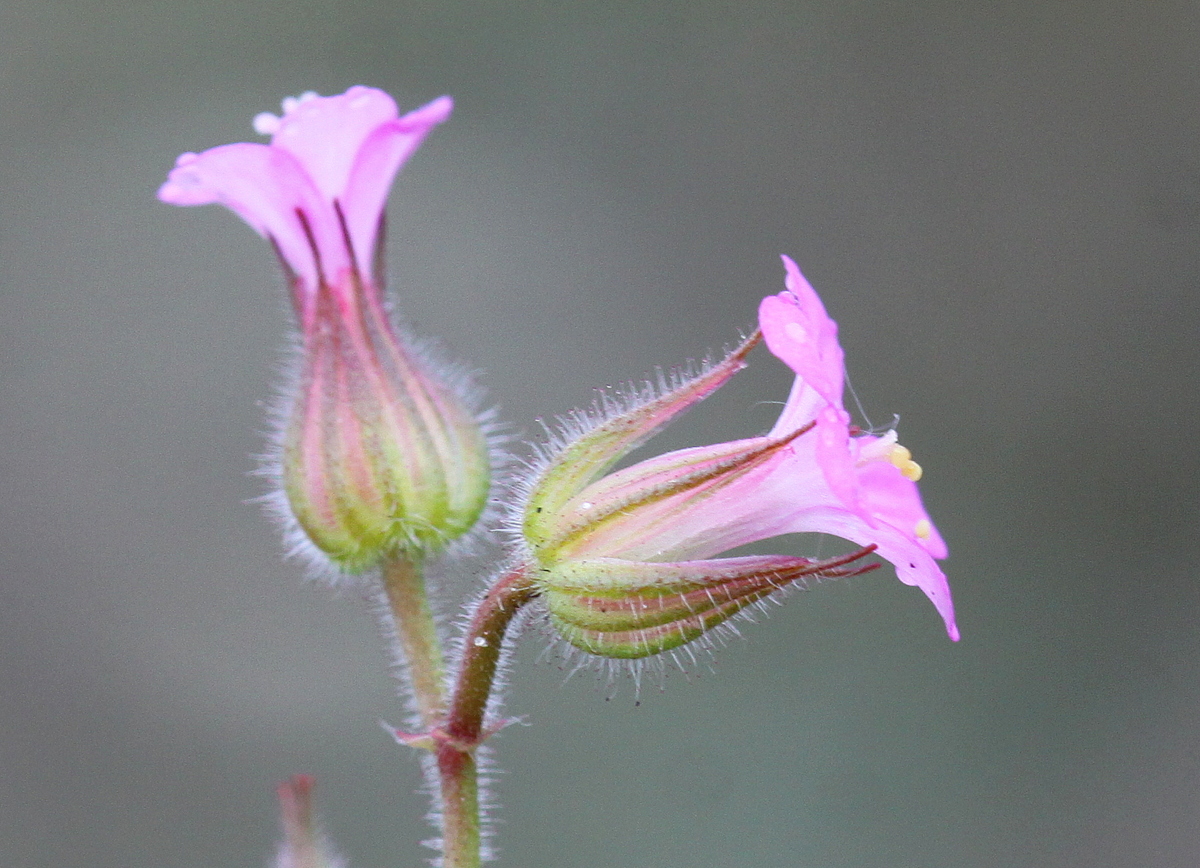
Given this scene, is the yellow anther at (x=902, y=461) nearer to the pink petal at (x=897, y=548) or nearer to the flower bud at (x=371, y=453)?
the pink petal at (x=897, y=548)

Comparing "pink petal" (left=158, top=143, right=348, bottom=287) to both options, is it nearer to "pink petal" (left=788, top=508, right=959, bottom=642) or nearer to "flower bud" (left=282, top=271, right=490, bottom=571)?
"flower bud" (left=282, top=271, right=490, bottom=571)

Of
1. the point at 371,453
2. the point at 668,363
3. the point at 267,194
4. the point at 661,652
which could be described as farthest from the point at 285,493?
the point at 668,363

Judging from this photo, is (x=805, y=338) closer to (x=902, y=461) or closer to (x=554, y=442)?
(x=902, y=461)

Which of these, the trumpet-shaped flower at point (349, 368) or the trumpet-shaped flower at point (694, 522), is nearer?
the trumpet-shaped flower at point (694, 522)

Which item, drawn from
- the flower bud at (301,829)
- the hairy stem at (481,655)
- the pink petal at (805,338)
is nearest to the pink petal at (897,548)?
the pink petal at (805,338)

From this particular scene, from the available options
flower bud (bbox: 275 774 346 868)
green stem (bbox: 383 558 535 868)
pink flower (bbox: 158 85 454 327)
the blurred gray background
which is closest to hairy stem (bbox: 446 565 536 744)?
green stem (bbox: 383 558 535 868)

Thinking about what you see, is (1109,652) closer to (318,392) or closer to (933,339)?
(933,339)
